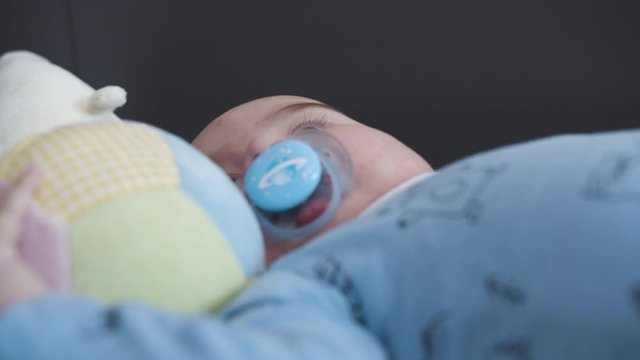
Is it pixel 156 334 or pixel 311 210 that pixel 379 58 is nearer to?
pixel 311 210

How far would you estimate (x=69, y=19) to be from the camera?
129 centimetres

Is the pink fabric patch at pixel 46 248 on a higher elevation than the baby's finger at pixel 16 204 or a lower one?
lower

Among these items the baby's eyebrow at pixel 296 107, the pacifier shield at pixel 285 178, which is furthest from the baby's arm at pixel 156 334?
the baby's eyebrow at pixel 296 107

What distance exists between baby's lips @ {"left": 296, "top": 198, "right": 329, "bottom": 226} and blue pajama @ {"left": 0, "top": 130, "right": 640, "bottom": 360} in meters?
0.14

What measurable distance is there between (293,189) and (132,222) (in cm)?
23

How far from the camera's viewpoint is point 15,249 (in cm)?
48

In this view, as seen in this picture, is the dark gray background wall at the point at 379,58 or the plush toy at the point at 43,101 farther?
the dark gray background wall at the point at 379,58

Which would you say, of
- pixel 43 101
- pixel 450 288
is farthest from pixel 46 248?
pixel 43 101

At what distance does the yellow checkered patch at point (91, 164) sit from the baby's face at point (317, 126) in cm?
22

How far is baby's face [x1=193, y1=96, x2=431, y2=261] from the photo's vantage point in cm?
74

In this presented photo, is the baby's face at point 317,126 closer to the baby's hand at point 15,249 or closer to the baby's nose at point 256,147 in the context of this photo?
the baby's nose at point 256,147

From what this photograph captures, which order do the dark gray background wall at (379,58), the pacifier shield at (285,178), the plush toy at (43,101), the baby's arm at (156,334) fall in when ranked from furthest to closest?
the dark gray background wall at (379,58) → the plush toy at (43,101) → the pacifier shield at (285,178) → the baby's arm at (156,334)

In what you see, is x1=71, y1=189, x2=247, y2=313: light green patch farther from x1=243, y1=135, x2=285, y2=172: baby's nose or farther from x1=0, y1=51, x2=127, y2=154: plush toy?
x1=0, y1=51, x2=127, y2=154: plush toy

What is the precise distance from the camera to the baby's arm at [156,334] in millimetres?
416
